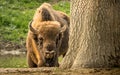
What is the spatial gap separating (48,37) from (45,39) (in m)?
0.08

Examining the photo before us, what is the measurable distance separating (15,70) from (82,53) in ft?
4.25

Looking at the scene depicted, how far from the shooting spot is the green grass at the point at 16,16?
21.6 m

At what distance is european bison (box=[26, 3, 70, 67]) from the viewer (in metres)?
12.3

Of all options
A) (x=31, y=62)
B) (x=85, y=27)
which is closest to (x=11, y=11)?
(x=31, y=62)

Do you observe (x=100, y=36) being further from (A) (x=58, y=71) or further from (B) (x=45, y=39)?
(B) (x=45, y=39)

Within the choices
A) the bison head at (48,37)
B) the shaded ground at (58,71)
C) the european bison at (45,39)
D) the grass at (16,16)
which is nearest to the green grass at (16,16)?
Answer: the grass at (16,16)

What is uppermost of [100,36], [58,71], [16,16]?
[100,36]

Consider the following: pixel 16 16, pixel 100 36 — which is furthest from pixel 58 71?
pixel 16 16

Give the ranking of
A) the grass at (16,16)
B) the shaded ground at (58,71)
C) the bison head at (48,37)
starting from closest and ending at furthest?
the shaded ground at (58,71)
the bison head at (48,37)
the grass at (16,16)

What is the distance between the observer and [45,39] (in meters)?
12.3

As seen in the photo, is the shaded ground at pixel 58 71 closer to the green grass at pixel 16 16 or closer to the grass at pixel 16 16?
the grass at pixel 16 16

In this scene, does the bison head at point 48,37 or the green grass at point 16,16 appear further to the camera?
the green grass at point 16,16

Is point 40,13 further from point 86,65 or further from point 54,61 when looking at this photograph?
point 86,65

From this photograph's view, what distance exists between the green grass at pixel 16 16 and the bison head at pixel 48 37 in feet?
27.2
